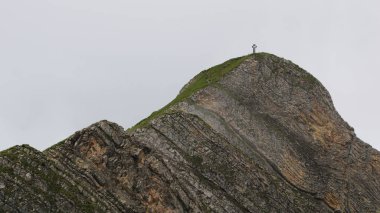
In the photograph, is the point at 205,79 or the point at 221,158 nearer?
the point at 221,158

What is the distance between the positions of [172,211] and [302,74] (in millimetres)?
27975

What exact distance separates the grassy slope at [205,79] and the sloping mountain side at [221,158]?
0.26 m

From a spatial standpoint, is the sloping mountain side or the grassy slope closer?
the sloping mountain side

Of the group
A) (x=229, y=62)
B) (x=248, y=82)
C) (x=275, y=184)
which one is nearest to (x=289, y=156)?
(x=275, y=184)

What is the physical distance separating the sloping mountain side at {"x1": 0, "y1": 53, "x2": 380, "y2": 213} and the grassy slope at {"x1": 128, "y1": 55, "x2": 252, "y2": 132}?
0.26 metres

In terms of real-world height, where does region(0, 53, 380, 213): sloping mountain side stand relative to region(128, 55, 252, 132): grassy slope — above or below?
below

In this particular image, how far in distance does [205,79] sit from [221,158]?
1658 centimetres

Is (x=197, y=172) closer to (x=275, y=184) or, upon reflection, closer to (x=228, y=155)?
(x=228, y=155)

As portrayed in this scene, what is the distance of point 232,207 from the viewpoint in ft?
150

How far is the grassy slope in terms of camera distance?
194 ft

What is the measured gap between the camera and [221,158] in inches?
1932

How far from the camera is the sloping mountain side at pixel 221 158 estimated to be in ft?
120

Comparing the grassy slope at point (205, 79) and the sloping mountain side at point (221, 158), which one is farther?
the grassy slope at point (205, 79)

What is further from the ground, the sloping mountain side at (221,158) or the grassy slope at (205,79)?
the grassy slope at (205,79)
